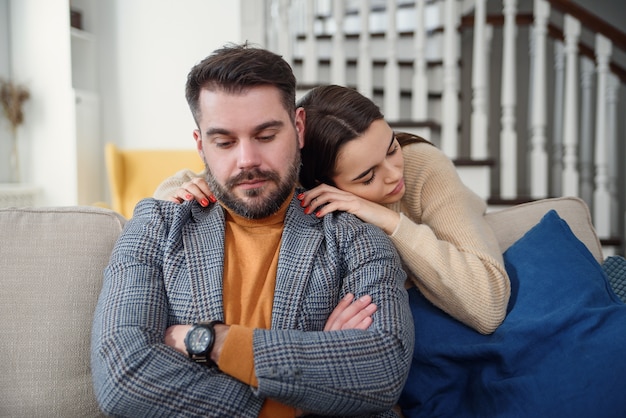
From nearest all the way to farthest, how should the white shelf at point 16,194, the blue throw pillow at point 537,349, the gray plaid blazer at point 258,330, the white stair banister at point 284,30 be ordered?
the gray plaid blazer at point 258,330, the blue throw pillow at point 537,349, the white stair banister at point 284,30, the white shelf at point 16,194

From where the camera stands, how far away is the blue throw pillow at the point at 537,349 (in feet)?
A: 4.20

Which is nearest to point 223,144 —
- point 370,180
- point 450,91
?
point 370,180

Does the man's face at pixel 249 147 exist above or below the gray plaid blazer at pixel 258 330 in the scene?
above

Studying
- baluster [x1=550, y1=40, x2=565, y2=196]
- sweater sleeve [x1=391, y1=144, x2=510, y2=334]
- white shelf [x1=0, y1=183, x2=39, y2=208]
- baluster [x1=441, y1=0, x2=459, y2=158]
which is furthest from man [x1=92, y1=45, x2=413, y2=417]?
white shelf [x1=0, y1=183, x2=39, y2=208]

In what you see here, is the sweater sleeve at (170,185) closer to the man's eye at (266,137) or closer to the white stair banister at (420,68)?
the man's eye at (266,137)

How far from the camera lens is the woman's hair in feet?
5.04

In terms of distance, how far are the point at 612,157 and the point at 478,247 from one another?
2.52 m

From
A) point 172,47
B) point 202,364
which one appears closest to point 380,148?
point 202,364

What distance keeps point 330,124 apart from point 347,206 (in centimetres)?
23

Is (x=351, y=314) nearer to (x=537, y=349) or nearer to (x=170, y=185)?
(x=537, y=349)

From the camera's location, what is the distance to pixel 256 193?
4.46 ft

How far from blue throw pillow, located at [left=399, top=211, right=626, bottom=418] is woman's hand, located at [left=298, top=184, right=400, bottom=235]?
24 cm

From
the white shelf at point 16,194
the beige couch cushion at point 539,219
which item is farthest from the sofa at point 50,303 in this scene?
the white shelf at point 16,194

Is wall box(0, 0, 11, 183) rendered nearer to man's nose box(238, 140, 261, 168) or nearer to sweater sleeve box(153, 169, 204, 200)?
sweater sleeve box(153, 169, 204, 200)
